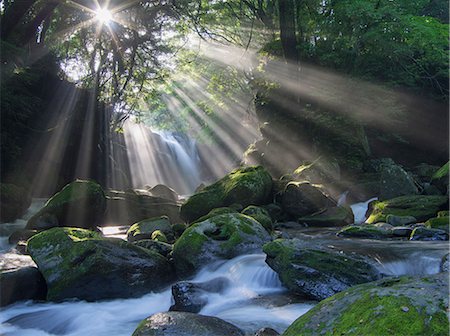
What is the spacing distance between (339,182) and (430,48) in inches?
291

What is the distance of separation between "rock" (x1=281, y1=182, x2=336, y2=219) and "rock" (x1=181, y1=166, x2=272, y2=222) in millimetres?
1056

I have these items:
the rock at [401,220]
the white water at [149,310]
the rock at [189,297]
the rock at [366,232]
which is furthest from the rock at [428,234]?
the rock at [189,297]

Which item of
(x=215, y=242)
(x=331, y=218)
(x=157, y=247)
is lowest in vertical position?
(x=331, y=218)

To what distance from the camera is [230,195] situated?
1320 cm

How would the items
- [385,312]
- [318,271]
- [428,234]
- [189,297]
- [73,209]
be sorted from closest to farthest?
[385,312], [318,271], [189,297], [428,234], [73,209]

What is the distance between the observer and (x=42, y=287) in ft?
21.3

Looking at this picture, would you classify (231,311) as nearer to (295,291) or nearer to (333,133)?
(295,291)

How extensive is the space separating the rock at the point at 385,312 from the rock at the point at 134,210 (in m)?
13.1

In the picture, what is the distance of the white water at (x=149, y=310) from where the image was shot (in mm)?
5234

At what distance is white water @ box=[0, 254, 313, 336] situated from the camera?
17.2 feet

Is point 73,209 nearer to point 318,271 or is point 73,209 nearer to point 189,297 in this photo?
point 189,297

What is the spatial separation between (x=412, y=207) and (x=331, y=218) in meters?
2.50

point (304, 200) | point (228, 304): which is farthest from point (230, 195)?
point (228, 304)

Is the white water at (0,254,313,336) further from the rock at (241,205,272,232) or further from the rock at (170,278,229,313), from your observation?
the rock at (241,205,272,232)
